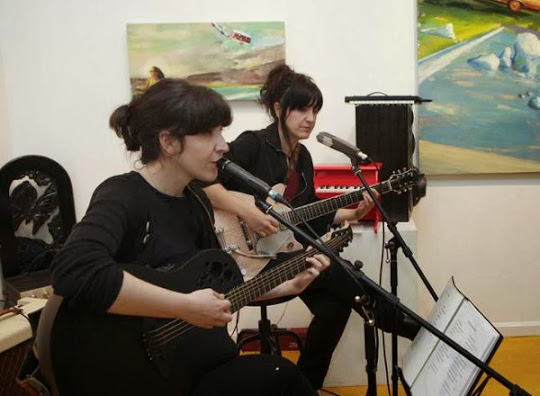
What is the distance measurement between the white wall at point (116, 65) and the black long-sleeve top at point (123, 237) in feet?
4.19

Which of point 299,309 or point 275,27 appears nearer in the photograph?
point 275,27

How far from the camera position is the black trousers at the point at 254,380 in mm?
1379

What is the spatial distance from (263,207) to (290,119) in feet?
2.99

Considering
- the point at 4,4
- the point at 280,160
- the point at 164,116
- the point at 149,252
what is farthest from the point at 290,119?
the point at 4,4

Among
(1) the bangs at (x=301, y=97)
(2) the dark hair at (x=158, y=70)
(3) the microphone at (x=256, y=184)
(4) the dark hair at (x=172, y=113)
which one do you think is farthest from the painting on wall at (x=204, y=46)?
(3) the microphone at (x=256, y=184)

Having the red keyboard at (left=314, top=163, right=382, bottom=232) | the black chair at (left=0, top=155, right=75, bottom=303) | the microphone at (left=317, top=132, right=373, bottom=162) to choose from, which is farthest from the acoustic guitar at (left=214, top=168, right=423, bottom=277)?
the black chair at (left=0, top=155, right=75, bottom=303)

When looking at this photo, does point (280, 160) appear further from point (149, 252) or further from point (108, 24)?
point (108, 24)

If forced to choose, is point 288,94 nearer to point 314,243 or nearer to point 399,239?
point 399,239

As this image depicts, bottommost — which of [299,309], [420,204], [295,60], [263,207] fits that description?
[299,309]

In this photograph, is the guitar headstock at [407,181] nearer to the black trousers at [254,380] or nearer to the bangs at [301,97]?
the bangs at [301,97]

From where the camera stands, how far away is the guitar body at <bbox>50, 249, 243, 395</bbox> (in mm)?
1237

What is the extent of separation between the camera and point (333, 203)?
2180 millimetres

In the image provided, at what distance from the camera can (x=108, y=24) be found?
261cm

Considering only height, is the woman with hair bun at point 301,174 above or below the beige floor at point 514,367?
above
